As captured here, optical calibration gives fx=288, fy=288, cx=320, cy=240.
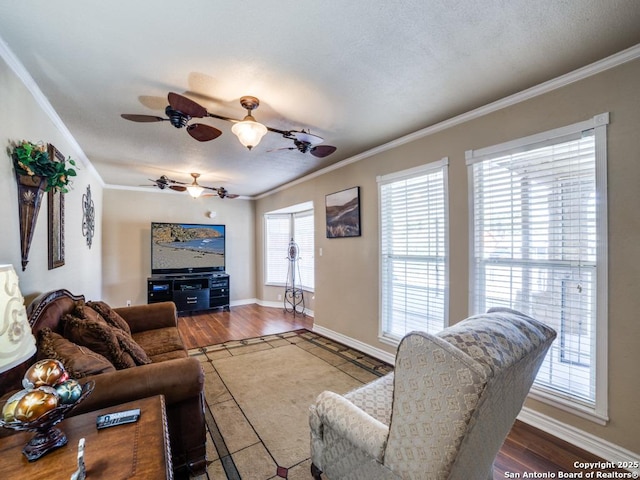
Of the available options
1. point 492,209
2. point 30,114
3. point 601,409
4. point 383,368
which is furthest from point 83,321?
point 601,409

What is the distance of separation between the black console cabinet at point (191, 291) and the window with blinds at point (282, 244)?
3.45 feet

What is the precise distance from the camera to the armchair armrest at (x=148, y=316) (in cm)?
306

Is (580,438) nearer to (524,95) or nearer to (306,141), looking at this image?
(524,95)

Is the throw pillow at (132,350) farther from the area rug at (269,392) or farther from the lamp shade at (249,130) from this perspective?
the lamp shade at (249,130)

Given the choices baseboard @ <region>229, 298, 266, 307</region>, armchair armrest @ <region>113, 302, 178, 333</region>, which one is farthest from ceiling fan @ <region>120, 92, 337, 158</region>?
baseboard @ <region>229, 298, 266, 307</region>

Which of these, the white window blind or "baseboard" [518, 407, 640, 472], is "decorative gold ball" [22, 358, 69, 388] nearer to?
"baseboard" [518, 407, 640, 472]

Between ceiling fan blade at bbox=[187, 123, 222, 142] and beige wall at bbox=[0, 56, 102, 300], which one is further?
ceiling fan blade at bbox=[187, 123, 222, 142]

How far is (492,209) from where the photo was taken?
2.44m

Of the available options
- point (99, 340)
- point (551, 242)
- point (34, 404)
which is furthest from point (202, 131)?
point (551, 242)

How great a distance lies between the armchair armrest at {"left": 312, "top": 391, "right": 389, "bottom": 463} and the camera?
1.17 meters

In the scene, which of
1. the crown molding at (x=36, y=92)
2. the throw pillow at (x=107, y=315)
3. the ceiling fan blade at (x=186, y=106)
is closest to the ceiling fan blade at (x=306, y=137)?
the ceiling fan blade at (x=186, y=106)

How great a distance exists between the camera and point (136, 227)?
564 centimetres

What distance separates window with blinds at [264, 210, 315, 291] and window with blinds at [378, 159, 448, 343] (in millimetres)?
2897

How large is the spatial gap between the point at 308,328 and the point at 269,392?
6.88ft
